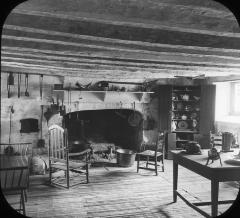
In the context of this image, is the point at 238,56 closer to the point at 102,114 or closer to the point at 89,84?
the point at 89,84

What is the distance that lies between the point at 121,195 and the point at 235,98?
4.69 m

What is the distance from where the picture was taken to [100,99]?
24.3 ft

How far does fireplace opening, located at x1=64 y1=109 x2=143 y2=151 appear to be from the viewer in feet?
24.5

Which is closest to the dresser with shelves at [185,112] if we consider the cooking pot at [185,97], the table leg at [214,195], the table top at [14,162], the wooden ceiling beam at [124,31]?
the cooking pot at [185,97]

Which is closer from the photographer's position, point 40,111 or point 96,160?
point 40,111

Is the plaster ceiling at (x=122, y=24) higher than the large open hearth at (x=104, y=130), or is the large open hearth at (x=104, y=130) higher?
the plaster ceiling at (x=122, y=24)

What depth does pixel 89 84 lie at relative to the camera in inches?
281

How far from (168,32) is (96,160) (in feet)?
17.5

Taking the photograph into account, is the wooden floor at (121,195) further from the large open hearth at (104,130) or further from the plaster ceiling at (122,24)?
the plaster ceiling at (122,24)

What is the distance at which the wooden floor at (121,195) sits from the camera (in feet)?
13.3

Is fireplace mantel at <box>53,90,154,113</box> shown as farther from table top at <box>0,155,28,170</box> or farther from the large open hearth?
table top at <box>0,155,28,170</box>

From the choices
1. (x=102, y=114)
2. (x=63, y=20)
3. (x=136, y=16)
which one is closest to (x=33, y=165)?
(x=102, y=114)

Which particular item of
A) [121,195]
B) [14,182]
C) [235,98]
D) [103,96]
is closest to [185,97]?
[235,98]

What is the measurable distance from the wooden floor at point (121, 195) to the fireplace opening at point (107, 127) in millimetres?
1562
